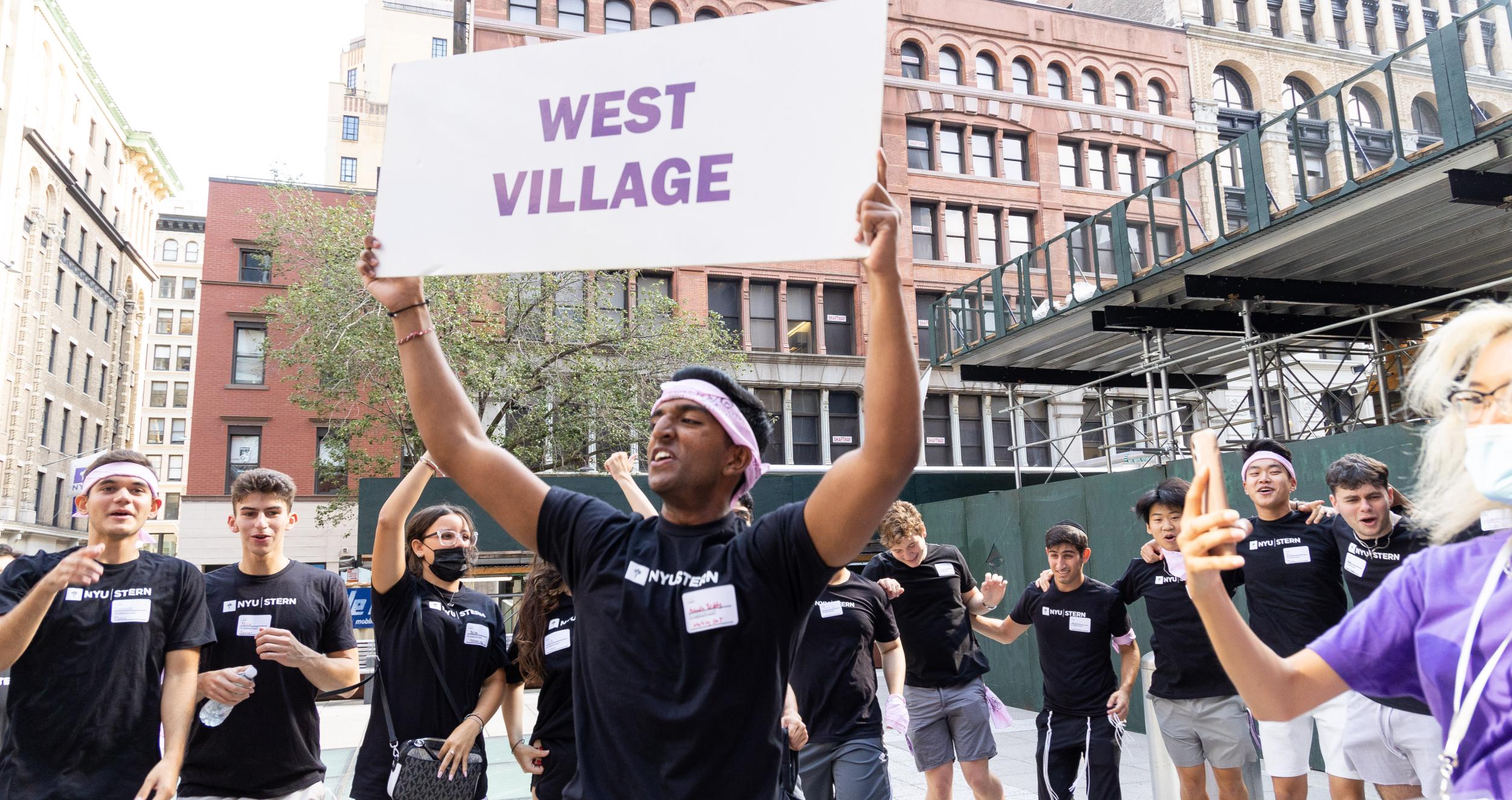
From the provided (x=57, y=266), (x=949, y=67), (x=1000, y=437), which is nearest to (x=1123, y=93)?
(x=949, y=67)

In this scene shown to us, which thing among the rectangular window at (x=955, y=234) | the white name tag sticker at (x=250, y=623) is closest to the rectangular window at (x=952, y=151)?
the rectangular window at (x=955, y=234)

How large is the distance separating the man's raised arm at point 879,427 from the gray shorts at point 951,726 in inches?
198

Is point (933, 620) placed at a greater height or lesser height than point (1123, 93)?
lesser

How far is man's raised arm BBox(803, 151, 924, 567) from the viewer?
2279mm

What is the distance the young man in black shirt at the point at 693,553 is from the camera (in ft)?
7.66

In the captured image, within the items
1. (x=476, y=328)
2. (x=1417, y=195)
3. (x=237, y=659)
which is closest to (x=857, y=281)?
(x=476, y=328)

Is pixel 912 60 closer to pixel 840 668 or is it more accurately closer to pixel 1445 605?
pixel 840 668

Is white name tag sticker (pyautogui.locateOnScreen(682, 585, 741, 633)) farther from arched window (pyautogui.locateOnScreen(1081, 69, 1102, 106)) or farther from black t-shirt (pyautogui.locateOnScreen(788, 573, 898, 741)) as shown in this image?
arched window (pyautogui.locateOnScreen(1081, 69, 1102, 106))

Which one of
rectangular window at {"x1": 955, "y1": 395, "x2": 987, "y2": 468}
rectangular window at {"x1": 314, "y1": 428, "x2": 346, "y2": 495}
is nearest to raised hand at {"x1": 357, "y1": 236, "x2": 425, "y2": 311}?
rectangular window at {"x1": 314, "y1": 428, "x2": 346, "y2": 495}

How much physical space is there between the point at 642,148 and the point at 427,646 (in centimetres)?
297

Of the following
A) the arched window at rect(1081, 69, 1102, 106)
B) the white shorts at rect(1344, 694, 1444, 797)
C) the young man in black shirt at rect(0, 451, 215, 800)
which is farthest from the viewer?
the arched window at rect(1081, 69, 1102, 106)

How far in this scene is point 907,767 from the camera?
381 inches

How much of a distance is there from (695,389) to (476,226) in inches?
30.8

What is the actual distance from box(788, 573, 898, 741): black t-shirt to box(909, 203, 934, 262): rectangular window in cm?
2581
